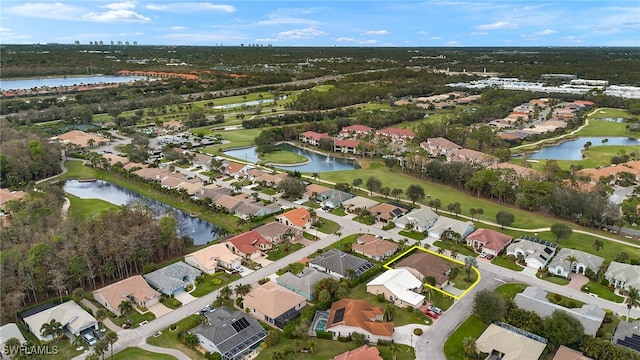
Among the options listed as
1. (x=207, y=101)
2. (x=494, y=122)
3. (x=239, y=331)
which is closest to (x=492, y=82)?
(x=494, y=122)

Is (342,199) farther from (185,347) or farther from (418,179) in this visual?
(185,347)

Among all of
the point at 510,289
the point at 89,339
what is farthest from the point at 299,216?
the point at 89,339

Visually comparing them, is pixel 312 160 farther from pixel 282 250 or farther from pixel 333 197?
pixel 282 250

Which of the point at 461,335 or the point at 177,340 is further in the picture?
the point at 461,335

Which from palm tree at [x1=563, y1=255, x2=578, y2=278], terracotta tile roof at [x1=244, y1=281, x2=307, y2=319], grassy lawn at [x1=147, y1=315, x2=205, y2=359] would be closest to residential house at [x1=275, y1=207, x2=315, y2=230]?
terracotta tile roof at [x1=244, y1=281, x2=307, y2=319]

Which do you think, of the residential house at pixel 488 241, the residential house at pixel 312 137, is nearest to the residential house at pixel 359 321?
the residential house at pixel 488 241

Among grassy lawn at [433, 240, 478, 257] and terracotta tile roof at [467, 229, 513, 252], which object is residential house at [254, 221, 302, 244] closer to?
grassy lawn at [433, 240, 478, 257]
